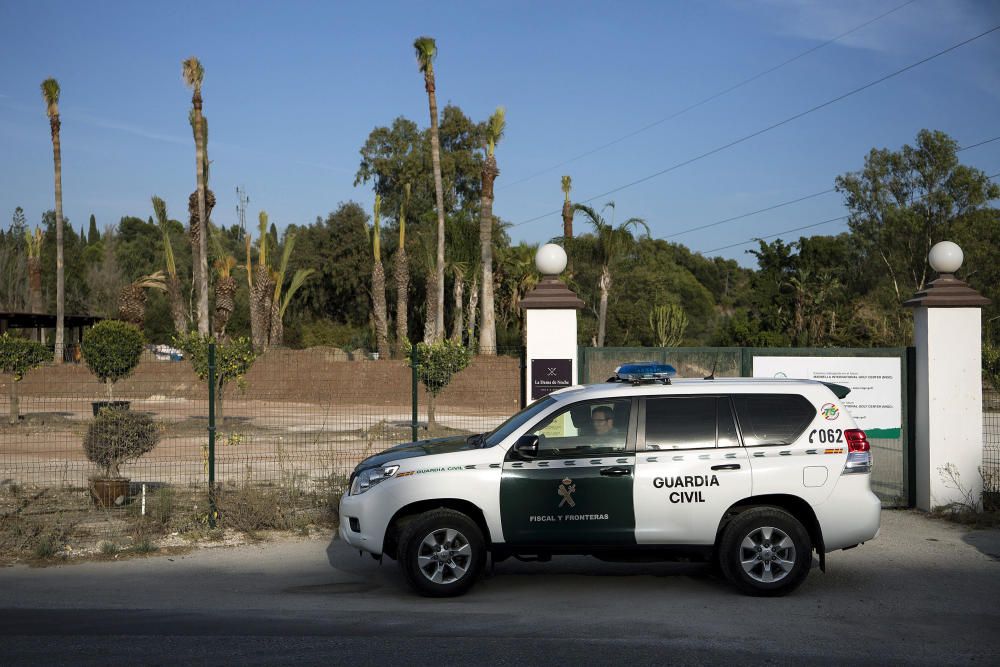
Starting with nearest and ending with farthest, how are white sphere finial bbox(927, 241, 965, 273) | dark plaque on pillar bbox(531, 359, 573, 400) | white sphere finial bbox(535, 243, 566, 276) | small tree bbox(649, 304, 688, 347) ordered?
dark plaque on pillar bbox(531, 359, 573, 400)
white sphere finial bbox(535, 243, 566, 276)
white sphere finial bbox(927, 241, 965, 273)
small tree bbox(649, 304, 688, 347)

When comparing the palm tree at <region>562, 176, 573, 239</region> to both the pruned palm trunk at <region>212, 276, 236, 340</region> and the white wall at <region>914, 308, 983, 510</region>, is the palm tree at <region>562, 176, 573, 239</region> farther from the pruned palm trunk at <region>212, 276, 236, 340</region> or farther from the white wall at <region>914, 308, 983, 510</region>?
the white wall at <region>914, 308, 983, 510</region>

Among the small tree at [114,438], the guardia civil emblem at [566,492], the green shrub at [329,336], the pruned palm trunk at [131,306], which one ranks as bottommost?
the guardia civil emblem at [566,492]

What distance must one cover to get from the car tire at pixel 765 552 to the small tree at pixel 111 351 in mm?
21838

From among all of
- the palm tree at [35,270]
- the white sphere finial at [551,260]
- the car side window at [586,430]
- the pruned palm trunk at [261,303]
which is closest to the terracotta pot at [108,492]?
the white sphere finial at [551,260]

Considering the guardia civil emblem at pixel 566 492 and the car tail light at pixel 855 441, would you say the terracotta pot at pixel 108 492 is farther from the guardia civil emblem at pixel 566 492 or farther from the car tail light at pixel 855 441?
the car tail light at pixel 855 441

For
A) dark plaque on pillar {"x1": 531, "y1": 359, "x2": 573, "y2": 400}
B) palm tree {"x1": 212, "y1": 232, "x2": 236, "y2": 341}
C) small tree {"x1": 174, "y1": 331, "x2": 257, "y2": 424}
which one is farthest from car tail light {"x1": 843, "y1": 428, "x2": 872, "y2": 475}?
palm tree {"x1": 212, "y1": 232, "x2": 236, "y2": 341}

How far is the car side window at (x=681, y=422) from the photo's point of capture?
26.0 feet

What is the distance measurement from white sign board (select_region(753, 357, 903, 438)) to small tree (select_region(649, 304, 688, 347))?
106ft

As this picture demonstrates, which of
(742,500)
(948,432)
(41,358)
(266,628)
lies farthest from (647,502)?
(41,358)

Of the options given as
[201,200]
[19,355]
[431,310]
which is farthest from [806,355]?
[201,200]

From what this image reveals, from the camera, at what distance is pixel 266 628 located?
22.6 feet

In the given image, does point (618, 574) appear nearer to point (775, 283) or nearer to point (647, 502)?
point (647, 502)

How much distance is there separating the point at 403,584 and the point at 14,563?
4026 mm

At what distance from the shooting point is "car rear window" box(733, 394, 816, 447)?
26.1 ft
